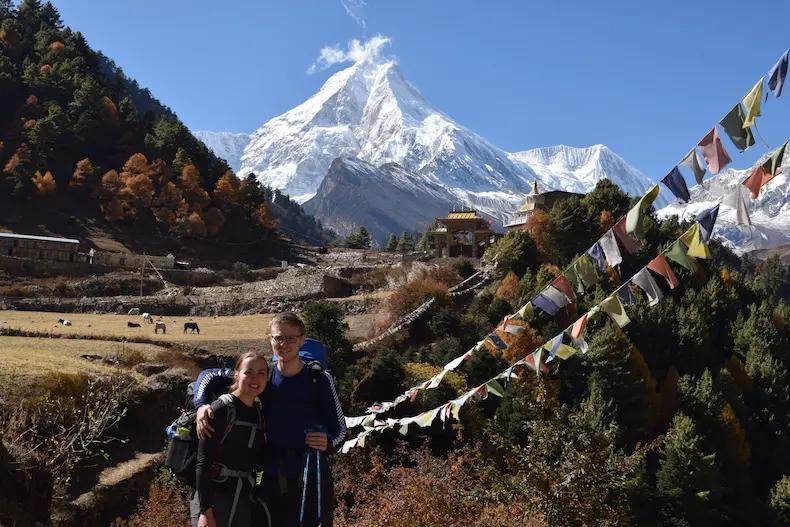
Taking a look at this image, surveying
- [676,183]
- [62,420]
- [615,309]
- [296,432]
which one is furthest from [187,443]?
[62,420]

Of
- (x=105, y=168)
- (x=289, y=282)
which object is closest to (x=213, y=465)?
(x=289, y=282)

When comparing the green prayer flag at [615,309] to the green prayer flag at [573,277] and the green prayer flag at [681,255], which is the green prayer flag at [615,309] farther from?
the green prayer flag at [681,255]

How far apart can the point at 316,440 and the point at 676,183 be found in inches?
188

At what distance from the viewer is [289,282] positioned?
47688mm

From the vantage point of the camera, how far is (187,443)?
13.5ft

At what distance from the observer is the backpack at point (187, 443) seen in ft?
13.3

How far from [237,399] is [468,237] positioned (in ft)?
195

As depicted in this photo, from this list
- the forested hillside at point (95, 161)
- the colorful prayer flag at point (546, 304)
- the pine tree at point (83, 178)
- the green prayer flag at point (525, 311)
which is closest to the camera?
the colorful prayer flag at point (546, 304)

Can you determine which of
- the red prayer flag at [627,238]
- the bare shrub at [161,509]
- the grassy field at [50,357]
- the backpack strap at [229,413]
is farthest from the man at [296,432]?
the grassy field at [50,357]

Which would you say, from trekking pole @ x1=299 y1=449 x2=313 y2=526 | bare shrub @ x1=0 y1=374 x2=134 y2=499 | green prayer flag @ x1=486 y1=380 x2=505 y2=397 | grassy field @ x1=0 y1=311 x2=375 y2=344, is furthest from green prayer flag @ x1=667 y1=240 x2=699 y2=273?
grassy field @ x1=0 y1=311 x2=375 y2=344

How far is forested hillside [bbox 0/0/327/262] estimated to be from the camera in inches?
2601

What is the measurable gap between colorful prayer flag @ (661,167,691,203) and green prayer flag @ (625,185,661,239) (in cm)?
14

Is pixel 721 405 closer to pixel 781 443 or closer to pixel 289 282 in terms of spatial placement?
pixel 781 443

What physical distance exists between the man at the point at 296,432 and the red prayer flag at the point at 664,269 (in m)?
3.98
